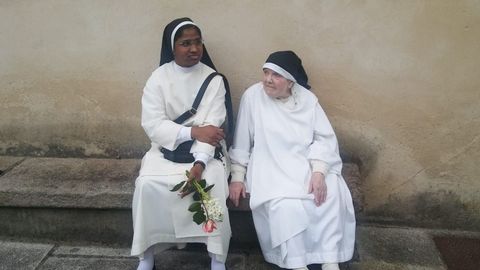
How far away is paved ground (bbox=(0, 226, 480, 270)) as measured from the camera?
3533mm

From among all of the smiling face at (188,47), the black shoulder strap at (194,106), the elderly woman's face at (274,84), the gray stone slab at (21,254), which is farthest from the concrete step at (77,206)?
the smiling face at (188,47)

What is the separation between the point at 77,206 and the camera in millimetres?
3641

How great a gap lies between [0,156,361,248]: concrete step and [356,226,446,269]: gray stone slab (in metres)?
0.44

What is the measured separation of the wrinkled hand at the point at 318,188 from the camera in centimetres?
321

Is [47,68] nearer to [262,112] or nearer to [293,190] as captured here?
[262,112]

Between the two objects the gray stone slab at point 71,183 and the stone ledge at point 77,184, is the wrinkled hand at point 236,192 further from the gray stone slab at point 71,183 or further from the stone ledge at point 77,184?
the gray stone slab at point 71,183

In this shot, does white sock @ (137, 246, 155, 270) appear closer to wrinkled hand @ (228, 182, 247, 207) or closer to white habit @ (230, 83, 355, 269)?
wrinkled hand @ (228, 182, 247, 207)

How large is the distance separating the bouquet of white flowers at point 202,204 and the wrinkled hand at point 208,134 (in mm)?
312

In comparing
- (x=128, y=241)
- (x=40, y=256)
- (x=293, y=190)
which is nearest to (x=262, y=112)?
(x=293, y=190)

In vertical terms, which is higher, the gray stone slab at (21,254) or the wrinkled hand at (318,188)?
the wrinkled hand at (318,188)

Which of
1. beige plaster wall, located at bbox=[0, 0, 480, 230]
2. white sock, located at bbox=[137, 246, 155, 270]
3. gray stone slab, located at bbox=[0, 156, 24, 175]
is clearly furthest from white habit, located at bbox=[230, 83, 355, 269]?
gray stone slab, located at bbox=[0, 156, 24, 175]

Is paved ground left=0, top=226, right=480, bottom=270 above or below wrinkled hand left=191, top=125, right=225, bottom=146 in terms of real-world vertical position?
below

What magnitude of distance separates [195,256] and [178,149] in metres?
0.92

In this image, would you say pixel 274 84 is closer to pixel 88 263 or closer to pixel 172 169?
pixel 172 169
